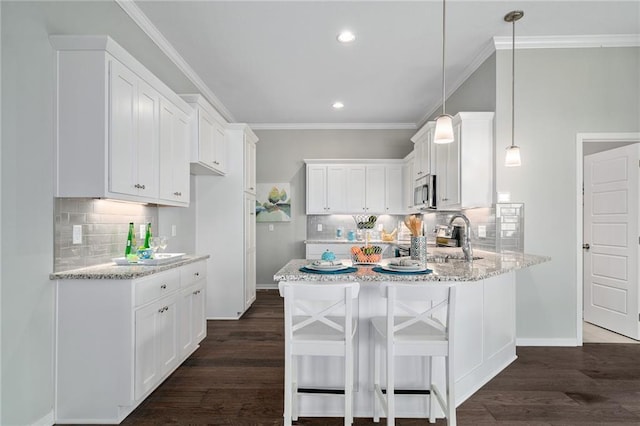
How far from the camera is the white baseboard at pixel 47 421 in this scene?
206 cm

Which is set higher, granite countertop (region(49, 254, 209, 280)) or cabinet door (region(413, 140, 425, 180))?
cabinet door (region(413, 140, 425, 180))

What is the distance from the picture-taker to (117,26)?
280 centimetres

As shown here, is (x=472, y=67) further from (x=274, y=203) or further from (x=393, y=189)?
(x=274, y=203)

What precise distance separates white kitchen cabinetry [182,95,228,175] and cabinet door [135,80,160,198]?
787 mm

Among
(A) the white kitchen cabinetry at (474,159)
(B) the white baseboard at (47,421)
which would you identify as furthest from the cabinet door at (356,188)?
(B) the white baseboard at (47,421)

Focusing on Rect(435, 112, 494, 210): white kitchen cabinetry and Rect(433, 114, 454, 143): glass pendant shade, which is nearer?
Rect(433, 114, 454, 143): glass pendant shade

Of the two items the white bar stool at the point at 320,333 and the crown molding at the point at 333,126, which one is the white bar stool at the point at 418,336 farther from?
the crown molding at the point at 333,126

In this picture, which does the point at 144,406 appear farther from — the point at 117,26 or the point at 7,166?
the point at 117,26

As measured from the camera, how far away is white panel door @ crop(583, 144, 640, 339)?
365 cm

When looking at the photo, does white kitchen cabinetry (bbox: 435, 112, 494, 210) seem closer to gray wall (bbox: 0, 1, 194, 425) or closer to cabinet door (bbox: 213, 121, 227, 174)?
cabinet door (bbox: 213, 121, 227, 174)

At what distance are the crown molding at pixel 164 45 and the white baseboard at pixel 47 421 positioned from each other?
9.80 feet

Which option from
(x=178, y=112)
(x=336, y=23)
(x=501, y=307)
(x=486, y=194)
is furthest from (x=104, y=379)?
(x=486, y=194)

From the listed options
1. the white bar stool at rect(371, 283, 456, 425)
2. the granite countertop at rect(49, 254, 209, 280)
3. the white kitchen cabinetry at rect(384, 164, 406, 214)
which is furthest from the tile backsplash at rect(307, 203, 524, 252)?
the granite countertop at rect(49, 254, 209, 280)

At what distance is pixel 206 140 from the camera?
12.8ft
